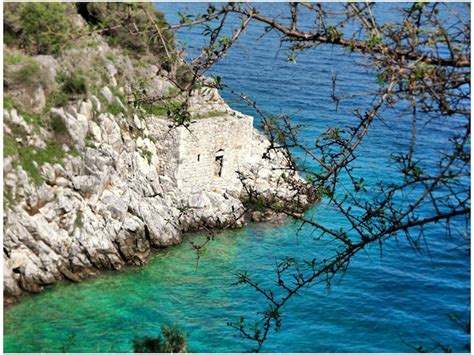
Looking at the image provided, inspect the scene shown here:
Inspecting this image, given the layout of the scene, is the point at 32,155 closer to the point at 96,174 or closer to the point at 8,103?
the point at 8,103

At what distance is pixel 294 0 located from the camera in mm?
4055

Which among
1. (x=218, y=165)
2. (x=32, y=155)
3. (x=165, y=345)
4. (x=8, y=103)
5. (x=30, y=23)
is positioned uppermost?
(x=30, y=23)

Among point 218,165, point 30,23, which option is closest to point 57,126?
point 30,23

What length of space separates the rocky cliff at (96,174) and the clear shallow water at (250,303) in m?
0.63

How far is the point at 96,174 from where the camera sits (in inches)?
687

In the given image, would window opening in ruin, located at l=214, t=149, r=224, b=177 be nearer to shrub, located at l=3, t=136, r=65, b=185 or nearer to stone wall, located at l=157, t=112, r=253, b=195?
stone wall, located at l=157, t=112, r=253, b=195

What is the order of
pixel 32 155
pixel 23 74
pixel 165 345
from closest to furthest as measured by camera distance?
pixel 165 345 < pixel 32 155 < pixel 23 74

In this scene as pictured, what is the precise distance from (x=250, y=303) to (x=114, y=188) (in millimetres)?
4324

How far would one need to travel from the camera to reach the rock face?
15805 millimetres

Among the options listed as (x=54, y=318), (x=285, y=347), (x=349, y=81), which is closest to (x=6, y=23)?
(x=54, y=318)

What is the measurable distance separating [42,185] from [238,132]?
623 centimetres

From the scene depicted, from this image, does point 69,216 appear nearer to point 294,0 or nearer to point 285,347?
point 285,347

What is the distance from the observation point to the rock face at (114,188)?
622 inches

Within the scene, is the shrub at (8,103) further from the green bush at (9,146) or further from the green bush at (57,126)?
the green bush at (57,126)
